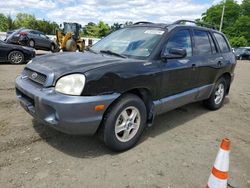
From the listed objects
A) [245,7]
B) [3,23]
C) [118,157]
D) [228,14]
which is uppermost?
[245,7]

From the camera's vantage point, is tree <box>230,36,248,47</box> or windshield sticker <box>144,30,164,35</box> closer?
windshield sticker <box>144,30,164,35</box>

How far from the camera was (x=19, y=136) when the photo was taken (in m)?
4.11

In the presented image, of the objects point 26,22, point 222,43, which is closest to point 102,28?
point 26,22

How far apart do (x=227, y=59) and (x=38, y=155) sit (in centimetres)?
453

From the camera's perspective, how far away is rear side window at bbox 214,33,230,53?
20.0 feet

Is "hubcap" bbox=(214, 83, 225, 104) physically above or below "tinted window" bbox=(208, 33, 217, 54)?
below

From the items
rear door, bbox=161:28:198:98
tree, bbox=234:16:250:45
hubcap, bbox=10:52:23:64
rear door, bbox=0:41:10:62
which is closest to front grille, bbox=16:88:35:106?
rear door, bbox=161:28:198:98

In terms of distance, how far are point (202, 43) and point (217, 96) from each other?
1443 millimetres

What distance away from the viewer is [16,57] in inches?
478

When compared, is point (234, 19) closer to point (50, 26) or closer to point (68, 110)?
point (50, 26)

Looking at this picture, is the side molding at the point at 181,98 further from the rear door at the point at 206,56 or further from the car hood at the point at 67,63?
the car hood at the point at 67,63

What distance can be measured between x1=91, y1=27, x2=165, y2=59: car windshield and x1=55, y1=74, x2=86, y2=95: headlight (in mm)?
1144

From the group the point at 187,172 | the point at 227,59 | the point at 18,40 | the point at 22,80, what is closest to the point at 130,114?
the point at 187,172

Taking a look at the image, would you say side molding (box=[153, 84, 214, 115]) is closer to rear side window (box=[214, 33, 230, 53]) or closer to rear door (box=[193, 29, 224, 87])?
rear door (box=[193, 29, 224, 87])
